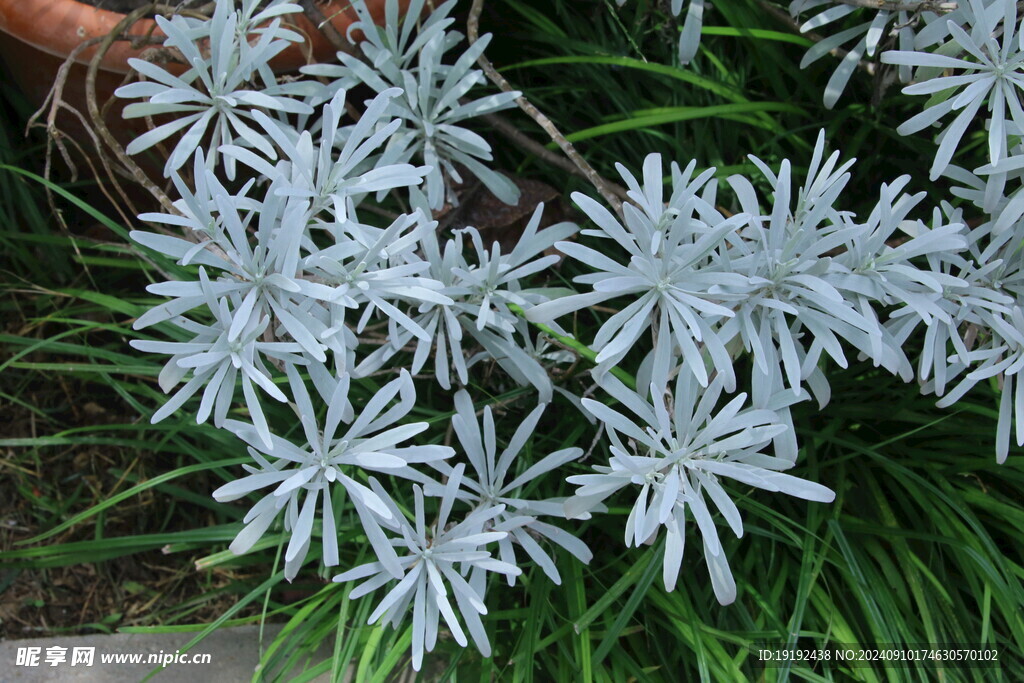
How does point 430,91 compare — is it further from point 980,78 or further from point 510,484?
point 980,78

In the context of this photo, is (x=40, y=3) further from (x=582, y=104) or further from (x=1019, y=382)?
(x=1019, y=382)

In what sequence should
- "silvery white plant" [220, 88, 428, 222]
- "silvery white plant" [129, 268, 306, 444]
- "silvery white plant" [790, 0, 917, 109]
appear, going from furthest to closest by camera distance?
"silvery white plant" [790, 0, 917, 109] < "silvery white plant" [220, 88, 428, 222] < "silvery white plant" [129, 268, 306, 444]

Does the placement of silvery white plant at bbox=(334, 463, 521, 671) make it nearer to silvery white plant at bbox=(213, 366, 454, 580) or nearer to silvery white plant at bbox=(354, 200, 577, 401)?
silvery white plant at bbox=(213, 366, 454, 580)

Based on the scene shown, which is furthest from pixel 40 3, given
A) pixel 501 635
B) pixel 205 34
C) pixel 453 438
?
pixel 501 635

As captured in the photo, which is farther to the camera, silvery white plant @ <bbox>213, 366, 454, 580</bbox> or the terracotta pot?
the terracotta pot

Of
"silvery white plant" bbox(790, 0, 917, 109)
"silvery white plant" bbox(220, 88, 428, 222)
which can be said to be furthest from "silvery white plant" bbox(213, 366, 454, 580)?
"silvery white plant" bbox(790, 0, 917, 109)

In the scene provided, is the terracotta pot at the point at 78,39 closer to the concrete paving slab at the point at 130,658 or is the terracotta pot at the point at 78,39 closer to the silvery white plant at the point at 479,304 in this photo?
the silvery white plant at the point at 479,304

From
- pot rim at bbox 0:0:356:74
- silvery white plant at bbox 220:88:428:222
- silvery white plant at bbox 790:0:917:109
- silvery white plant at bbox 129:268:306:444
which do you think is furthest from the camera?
pot rim at bbox 0:0:356:74
